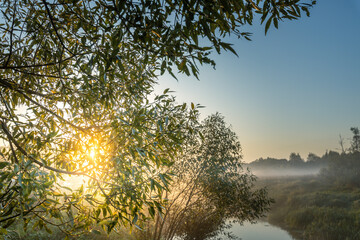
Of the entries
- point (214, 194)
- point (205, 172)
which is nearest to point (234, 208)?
point (214, 194)

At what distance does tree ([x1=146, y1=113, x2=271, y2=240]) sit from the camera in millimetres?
7812

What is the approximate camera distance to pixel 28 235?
6621mm

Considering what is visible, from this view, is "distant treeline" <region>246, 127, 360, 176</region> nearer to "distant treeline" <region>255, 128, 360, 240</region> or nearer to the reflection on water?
"distant treeline" <region>255, 128, 360, 240</region>

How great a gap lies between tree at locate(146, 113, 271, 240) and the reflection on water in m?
6.45

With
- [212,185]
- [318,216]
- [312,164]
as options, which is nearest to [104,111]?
[212,185]

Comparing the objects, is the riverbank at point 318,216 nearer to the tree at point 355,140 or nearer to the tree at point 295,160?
the tree at point 355,140

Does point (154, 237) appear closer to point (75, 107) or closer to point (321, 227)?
point (75, 107)

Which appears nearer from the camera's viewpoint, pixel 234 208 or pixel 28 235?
pixel 28 235

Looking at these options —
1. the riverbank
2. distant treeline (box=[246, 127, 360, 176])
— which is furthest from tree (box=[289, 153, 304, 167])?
the riverbank

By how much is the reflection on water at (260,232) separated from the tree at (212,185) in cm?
645

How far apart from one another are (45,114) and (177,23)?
2.54 metres

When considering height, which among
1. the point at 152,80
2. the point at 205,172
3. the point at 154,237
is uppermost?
the point at 152,80

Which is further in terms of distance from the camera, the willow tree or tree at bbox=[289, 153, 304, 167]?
tree at bbox=[289, 153, 304, 167]

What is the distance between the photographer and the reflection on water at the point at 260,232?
1373cm
